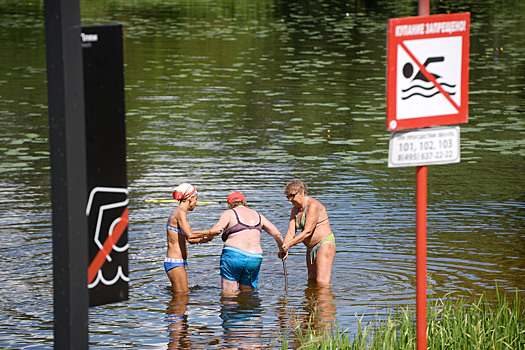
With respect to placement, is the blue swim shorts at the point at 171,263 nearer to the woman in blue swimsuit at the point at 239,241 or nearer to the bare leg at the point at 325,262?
the woman in blue swimsuit at the point at 239,241

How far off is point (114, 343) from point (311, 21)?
42043mm

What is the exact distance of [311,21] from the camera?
49.5m

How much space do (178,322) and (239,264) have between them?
1.24 metres

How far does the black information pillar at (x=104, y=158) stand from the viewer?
15.8ft

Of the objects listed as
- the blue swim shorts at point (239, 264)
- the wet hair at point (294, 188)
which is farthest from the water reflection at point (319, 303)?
the wet hair at point (294, 188)

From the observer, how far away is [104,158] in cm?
491

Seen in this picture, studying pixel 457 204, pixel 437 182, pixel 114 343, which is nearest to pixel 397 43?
pixel 114 343

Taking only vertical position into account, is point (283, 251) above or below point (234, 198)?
below

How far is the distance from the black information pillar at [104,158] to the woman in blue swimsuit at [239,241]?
5481mm

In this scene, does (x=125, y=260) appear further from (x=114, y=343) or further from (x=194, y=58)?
(x=194, y=58)

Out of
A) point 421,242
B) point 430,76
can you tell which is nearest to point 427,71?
point 430,76

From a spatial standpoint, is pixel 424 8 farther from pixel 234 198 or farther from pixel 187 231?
pixel 187 231

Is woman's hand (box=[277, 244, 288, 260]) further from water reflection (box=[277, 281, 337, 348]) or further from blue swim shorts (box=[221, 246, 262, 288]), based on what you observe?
water reflection (box=[277, 281, 337, 348])

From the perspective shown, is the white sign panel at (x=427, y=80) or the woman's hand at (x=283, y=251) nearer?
the white sign panel at (x=427, y=80)
